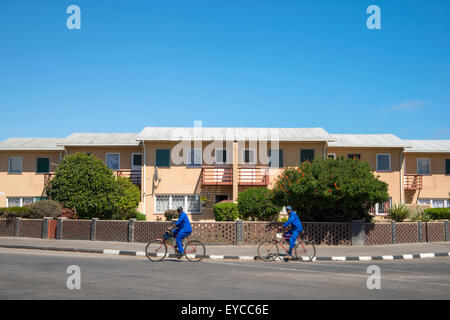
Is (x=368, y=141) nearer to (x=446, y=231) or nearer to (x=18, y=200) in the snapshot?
(x=446, y=231)

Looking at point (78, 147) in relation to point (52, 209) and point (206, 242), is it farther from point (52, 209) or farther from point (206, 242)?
point (206, 242)

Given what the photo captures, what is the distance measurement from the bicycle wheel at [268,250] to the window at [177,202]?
15894 millimetres

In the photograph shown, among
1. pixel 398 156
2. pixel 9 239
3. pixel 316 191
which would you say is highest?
pixel 398 156

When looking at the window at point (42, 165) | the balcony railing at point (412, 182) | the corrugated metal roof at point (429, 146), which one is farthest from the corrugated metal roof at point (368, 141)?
Result: the window at point (42, 165)

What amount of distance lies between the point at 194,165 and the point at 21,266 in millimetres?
19459

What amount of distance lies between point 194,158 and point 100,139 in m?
8.10

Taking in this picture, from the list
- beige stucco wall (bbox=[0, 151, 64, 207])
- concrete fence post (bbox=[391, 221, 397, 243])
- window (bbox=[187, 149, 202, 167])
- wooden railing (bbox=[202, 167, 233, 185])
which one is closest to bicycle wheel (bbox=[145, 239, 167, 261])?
concrete fence post (bbox=[391, 221, 397, 243])

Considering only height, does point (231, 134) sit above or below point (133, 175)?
above

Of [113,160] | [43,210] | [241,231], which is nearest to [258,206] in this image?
[241,231]

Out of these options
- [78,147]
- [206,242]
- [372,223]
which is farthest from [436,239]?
[78,147]

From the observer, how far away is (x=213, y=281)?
10070 mm

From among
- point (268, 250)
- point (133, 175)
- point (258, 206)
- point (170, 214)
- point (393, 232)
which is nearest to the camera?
point (268, 250)

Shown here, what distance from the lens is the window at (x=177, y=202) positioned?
30.8 meters
